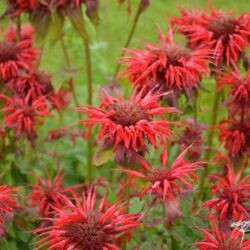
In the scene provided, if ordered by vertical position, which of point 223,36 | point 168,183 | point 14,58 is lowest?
point 168,183

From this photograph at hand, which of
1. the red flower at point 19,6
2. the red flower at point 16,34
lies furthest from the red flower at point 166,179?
the red flower at point 16,34

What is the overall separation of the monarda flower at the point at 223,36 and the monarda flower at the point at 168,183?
456mm

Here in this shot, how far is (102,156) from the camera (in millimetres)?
1614

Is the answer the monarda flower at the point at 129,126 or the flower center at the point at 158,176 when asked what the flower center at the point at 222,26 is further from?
the flower center at the point at 158,176

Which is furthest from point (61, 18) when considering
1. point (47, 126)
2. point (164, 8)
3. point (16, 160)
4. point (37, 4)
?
point (164, 8)

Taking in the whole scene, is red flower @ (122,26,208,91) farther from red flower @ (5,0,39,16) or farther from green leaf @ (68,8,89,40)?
red flower @ (5,0,39,16)

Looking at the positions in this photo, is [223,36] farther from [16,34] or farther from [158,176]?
[16,34]

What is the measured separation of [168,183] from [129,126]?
15 cm

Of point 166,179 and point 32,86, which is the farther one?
point 32,86

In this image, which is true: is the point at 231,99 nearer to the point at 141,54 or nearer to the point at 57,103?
the point at 141,54

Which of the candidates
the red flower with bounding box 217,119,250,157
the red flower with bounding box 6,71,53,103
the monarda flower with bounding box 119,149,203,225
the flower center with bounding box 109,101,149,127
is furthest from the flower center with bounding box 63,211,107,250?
the red flower with bounding box 6,71,53,103

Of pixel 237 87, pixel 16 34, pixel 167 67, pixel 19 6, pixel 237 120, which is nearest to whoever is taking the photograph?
pixel 167 67

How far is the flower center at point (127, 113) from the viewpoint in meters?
1.60

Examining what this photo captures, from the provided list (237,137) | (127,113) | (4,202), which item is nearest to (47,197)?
(4,202)
